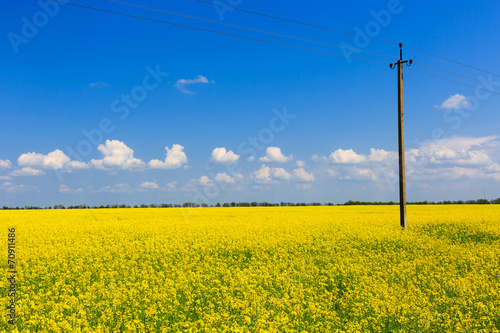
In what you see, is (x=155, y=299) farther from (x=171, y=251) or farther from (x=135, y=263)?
(x=171, y=251)

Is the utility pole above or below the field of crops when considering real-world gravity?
above

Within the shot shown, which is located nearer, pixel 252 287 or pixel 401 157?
pixel 252 287

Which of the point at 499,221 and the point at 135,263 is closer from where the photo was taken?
the point at 135,263

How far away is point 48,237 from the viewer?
635 inches

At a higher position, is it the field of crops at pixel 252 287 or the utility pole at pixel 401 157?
the utility pole at pixel 401 157

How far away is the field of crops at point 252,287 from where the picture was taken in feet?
22.5

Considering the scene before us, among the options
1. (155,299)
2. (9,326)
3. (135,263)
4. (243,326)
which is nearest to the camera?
(243,326)

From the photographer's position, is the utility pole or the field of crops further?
the utility pole

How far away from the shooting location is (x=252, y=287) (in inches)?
343

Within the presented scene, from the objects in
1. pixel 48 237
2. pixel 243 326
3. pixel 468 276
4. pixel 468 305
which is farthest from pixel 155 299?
pixel 48 237

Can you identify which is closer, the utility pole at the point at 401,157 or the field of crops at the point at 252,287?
the field of crops at the point at 252,287

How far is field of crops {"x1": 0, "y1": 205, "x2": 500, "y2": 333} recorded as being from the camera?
6859 millimetres

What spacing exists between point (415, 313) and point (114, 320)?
6200 millimetres

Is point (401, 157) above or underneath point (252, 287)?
above
